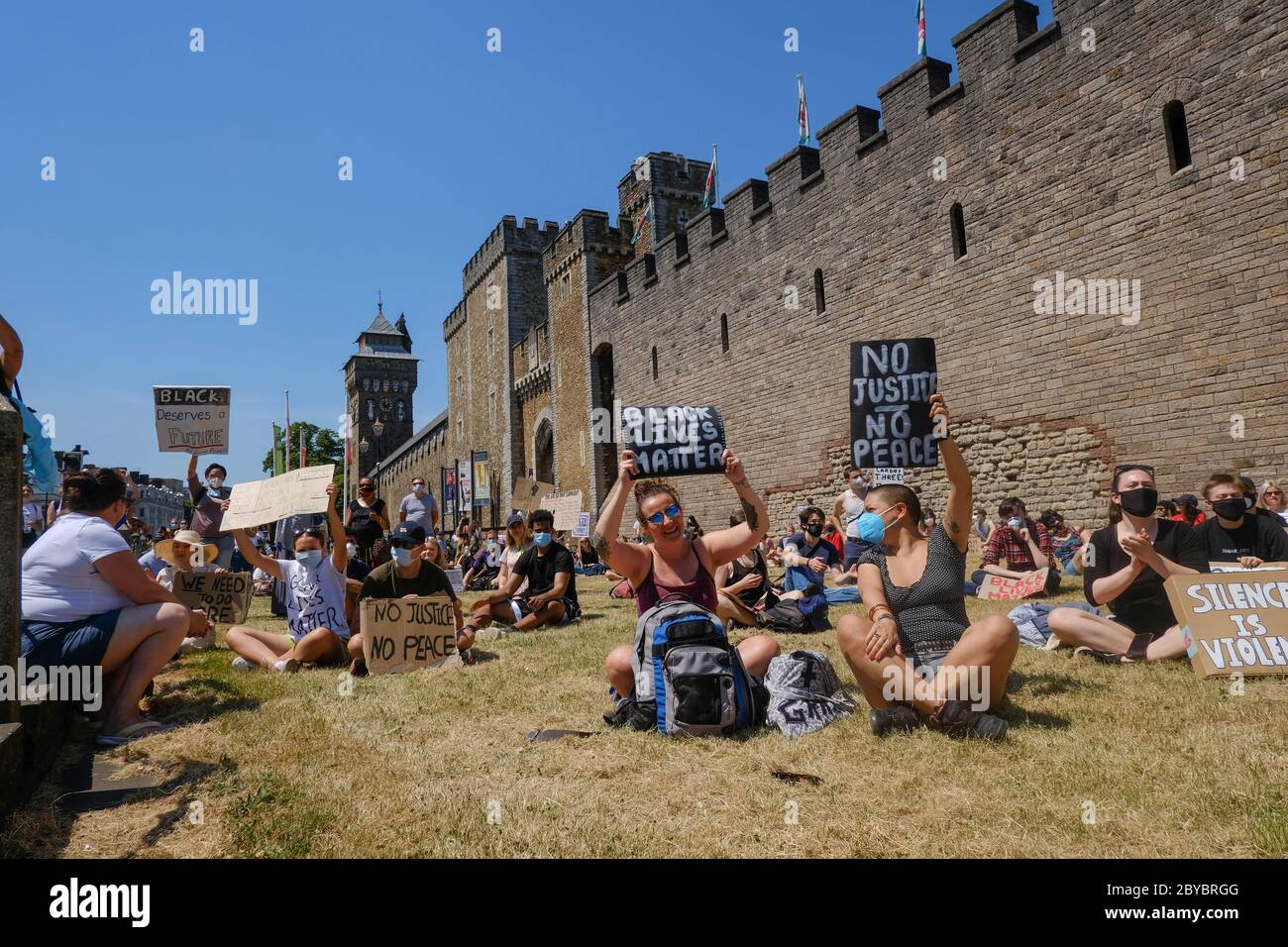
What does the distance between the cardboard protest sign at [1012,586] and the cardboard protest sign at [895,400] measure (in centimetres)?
387

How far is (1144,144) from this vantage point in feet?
40.9

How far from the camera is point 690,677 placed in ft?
13.7

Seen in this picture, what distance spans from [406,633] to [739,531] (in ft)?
10.3

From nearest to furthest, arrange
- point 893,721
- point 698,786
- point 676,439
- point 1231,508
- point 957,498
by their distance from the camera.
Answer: point 698,786 < point 893,721 < point 957,498 < point 676,439 < point 1231,508

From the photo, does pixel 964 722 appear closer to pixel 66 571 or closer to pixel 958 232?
pixel 66 571

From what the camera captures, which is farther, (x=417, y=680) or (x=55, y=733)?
(x=417, y=680)

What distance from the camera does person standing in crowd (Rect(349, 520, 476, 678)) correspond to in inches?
258

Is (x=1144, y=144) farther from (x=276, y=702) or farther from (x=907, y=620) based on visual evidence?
(x=276, y=702)

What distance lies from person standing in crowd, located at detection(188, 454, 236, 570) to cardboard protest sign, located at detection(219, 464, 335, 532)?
71.2 inches

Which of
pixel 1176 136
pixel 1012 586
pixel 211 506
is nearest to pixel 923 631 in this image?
pixel 1012 586

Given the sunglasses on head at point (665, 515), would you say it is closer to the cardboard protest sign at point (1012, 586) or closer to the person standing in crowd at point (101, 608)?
the person standing in crowd at point (101, 608)

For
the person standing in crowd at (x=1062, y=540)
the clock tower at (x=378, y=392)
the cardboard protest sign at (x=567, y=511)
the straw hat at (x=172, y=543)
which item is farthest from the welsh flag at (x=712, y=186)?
the clock tower at (x=378, y=392)
